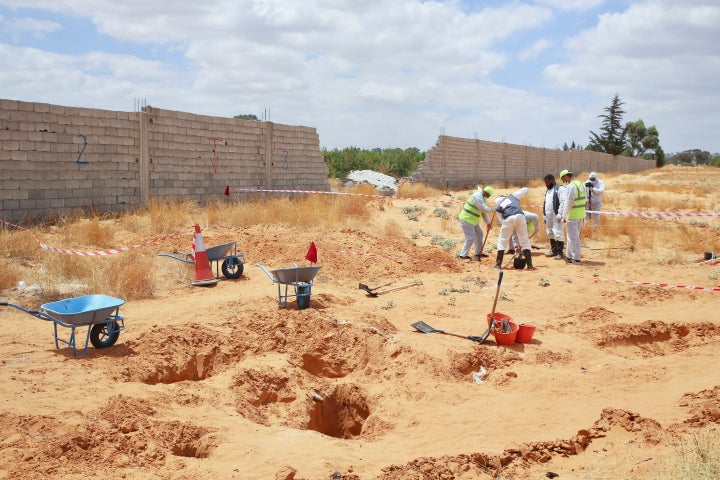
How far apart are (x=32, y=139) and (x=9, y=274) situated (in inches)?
202

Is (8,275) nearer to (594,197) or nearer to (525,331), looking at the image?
(525,331)

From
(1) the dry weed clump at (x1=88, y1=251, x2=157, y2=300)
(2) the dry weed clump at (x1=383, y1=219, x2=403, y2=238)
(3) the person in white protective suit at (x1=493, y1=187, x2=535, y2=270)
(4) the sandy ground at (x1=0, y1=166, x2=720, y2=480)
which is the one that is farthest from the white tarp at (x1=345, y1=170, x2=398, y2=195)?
(1) the dry weed clump at (x1=88, y1=251, x2=157, y2=300)

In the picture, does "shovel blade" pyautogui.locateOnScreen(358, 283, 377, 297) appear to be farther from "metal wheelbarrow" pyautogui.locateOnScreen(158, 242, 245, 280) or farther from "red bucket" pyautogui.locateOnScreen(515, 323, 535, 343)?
"red bucket" pyautogui.locateOnScreen(515, 323, 535, 343)

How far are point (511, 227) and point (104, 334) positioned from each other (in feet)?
27.1

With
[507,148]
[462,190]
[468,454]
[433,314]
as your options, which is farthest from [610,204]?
[468,454]

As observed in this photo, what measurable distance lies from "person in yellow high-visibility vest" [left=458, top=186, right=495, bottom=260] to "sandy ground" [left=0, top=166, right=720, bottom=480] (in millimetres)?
2341

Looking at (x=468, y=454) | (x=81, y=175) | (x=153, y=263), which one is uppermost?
(x=81, y=175)

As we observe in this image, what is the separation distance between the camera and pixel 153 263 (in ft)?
36.6

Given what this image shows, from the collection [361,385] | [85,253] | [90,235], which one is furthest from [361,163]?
[361,385]

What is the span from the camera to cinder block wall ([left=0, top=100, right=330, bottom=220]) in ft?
42.8

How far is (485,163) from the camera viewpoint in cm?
Answer: 3516

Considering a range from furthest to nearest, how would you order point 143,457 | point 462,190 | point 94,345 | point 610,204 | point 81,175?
point 462,190, point 610,204, point 81,175, point 94,345, point 143,457

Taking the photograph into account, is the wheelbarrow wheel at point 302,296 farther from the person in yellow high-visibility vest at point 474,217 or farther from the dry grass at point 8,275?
the person in yellow high-visibility vest at point 474,217

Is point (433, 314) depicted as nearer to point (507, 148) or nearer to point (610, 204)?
point (610, 204)
